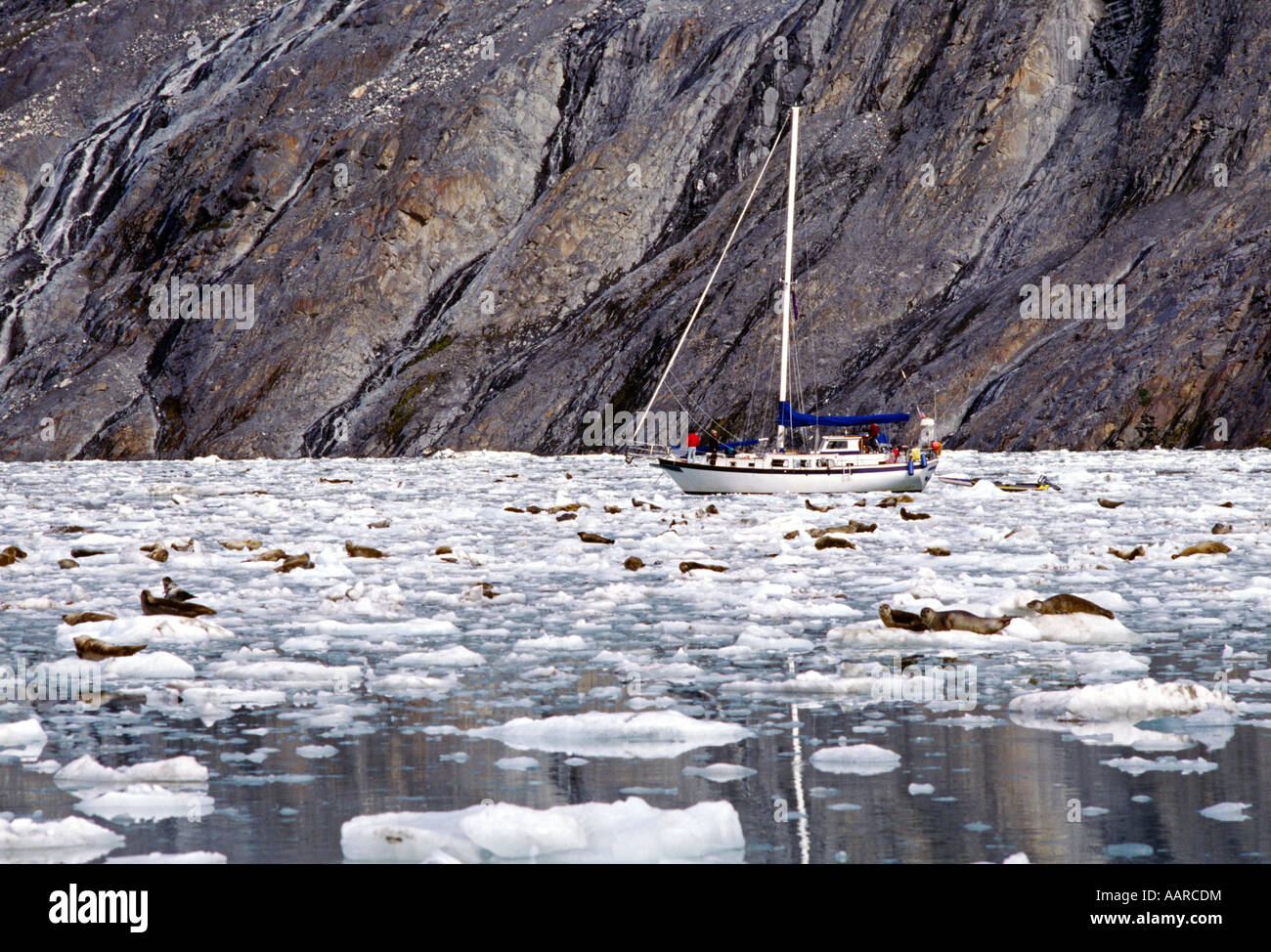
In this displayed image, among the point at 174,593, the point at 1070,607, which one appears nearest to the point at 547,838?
the point at 1070,607

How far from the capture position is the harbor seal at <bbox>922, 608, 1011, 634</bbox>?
10375mm

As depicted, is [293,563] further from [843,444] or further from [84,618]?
[843,444]

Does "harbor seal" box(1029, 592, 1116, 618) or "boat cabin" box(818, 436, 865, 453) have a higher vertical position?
"boat cabin" box(818, 436, 865, 453)

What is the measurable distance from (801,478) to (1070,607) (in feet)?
69.0

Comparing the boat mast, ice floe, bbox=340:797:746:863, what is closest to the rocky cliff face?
the boat mast

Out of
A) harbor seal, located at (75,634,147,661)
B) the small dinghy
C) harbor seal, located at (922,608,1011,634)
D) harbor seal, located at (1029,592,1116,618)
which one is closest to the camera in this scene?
harbor seal, located at (75,634,147,661)

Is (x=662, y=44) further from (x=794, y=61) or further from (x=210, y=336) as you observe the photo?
(x=210, y=336)

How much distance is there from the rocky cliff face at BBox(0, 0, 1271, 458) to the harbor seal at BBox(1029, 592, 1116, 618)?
44.7m

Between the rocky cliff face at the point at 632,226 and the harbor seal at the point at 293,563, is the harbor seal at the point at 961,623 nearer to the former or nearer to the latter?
the harbor seal at the point at 293,563

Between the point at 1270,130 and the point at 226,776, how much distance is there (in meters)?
64.2

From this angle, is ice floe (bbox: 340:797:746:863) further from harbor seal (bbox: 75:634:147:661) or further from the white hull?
the white hull

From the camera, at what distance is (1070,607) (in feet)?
35.2

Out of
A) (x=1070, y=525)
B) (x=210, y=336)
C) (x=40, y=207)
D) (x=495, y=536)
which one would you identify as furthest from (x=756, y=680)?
(x=40, y=207)

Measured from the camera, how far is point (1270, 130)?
197 feet
